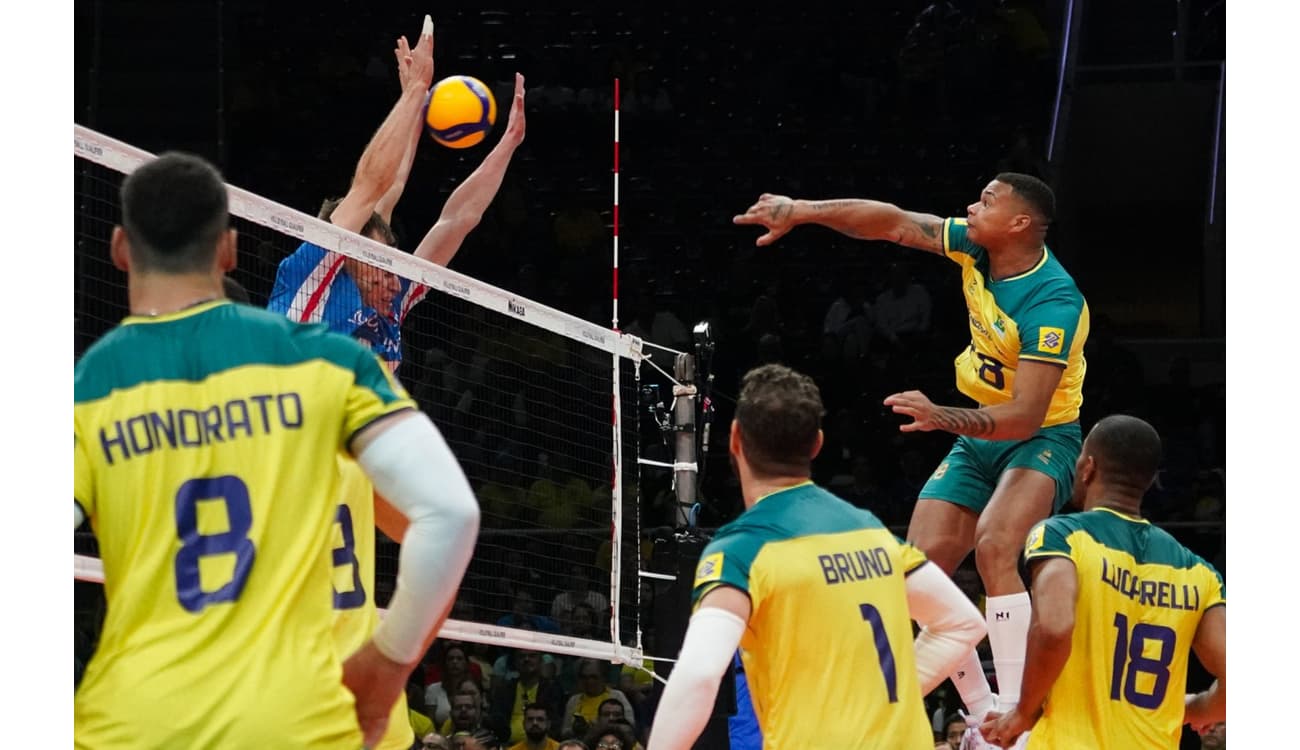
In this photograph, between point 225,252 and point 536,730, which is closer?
point 225,252

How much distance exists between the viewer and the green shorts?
6.78 m

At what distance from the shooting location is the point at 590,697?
11219mm

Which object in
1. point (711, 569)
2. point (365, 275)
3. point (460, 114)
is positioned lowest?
point (711, 569)

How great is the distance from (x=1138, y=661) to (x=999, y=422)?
53.9 inches

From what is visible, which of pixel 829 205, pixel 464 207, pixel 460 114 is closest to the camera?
pixel 829 205

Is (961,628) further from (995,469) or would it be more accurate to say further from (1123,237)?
(1123,237)

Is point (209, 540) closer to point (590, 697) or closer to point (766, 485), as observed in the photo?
point (766, 485)

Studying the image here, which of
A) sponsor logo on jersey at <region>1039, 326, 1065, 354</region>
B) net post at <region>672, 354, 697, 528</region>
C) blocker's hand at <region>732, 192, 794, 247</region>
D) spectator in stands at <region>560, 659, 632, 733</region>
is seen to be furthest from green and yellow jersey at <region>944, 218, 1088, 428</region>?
spectator in stands at <region>560, 659, 632, 733</region>

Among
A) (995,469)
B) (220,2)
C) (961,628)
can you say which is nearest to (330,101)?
(220,2)

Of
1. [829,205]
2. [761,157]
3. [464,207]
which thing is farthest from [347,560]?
[761,157]

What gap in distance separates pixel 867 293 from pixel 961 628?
1195 cm

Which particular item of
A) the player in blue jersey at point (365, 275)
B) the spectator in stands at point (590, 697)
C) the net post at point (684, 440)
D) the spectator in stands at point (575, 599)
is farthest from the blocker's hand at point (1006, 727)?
the spectator in stands at point (590, 697)

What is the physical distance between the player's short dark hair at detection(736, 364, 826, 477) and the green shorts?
2.89 meters

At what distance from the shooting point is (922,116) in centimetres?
1720
